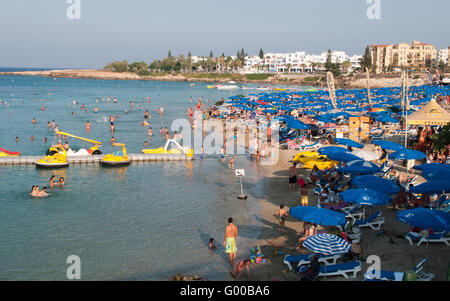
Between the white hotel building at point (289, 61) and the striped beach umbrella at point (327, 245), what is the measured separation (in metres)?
157

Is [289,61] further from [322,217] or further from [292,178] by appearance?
[322,217]

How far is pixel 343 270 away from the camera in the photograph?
8.90 meters

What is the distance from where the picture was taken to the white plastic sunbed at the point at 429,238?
979 centimetres

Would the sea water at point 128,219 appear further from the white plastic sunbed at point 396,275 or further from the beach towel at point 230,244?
the white plastic sunbed at point 396,275

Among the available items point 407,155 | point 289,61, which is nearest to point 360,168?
point 407,155

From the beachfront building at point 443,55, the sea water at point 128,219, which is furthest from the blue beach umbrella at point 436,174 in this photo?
the beachfront building at point 443,55

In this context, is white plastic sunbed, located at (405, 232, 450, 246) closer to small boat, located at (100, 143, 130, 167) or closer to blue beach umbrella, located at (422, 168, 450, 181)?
blue beach umbrella, located at (422, 168, 450, 181)

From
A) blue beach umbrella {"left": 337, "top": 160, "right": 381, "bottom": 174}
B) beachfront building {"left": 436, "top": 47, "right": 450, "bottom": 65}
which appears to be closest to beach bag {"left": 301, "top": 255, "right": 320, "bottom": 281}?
blue beach umbrella {"left": 337, "top": 160, "right": 381, "bottom": 174}

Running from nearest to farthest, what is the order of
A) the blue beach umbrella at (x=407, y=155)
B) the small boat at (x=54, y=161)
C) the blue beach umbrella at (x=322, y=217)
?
the blue beach umbrella at (x=322, y=217), the blue beach umbrella at (x=407, y=155), the small boat at (x=54, y=161)

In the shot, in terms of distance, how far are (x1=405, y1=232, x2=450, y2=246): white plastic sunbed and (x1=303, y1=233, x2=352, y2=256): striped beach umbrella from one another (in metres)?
2.35

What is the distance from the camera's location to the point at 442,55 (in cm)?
14250
